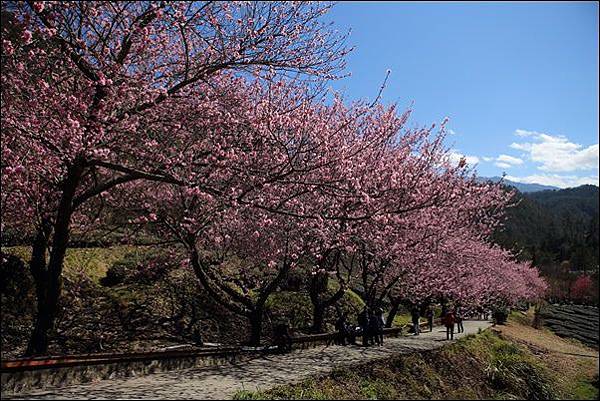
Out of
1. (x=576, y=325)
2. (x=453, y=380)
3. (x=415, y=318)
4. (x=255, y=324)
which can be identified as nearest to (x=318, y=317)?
(x=255, y=324)

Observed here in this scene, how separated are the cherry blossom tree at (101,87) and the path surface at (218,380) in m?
1.72

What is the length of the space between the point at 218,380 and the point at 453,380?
7.91m

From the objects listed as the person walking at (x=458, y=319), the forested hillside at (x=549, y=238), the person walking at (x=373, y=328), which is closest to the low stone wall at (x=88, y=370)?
the person walking at (x=373, y=328)

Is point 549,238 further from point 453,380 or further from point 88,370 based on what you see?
point 88,370

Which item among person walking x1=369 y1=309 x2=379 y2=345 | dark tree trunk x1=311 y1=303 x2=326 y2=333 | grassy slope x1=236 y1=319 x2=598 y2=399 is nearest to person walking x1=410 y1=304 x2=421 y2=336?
grassy slope x1=236 y1=319 x2=598 y2=399

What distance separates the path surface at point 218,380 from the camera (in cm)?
749

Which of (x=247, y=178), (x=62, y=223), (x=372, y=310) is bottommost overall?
(x=372, y=310)

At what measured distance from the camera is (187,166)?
8641 millimetres

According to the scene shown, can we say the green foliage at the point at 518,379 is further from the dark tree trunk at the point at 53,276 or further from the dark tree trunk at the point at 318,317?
the dark tree trunk at the point at 53,276

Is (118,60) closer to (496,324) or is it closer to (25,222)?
(25,222)

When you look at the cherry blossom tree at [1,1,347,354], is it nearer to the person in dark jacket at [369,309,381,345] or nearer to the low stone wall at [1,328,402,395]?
the low stone wall at [1,328,402,395]

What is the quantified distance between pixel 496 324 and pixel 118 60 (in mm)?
33299

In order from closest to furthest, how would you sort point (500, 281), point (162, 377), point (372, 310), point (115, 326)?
point (162, 377), point (115, 326), point (372, 310), point (500, 281)

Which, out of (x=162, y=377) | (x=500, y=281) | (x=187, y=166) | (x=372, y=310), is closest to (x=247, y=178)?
(x=187, y=166)
